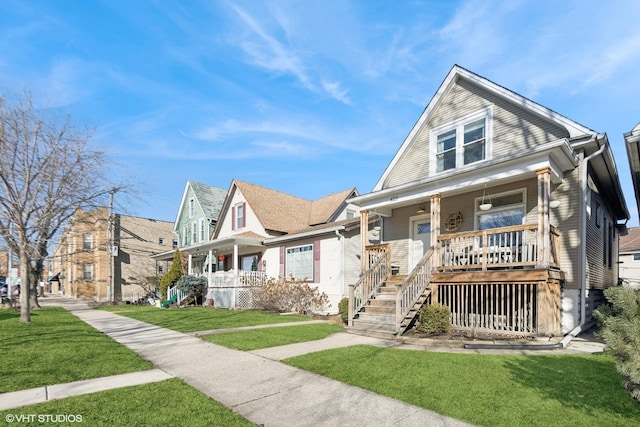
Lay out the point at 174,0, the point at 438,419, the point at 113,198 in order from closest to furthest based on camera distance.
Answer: the point at 438,419 → the point at 174,0 → the point at 113,198

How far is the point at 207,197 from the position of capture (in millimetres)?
26672

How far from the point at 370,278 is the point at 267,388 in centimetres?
693

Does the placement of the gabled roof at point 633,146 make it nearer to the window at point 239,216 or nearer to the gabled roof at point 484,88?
the gabled roof at point 484,88

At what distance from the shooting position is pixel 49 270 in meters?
51.2

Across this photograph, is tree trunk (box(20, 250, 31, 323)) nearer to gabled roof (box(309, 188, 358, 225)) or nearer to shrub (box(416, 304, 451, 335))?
shrub (box(416, 304, 451, 335))

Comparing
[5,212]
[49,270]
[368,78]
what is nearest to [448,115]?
[368,78]

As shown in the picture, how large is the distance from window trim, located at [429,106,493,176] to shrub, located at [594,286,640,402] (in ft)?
22.7

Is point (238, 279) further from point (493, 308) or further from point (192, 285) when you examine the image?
point (493, 308)

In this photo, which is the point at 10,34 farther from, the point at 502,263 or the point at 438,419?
the point at 502,263

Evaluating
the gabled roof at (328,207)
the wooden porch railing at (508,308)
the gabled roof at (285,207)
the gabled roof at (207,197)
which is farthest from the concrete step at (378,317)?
the gabled roof at (207,197)

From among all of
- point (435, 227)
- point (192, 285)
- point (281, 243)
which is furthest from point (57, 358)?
point (192, 285)

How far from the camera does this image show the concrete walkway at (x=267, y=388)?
388 centimetres

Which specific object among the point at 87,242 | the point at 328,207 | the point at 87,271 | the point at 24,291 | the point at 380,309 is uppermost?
the point at 328,207

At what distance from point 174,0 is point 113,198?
758 centimetres
